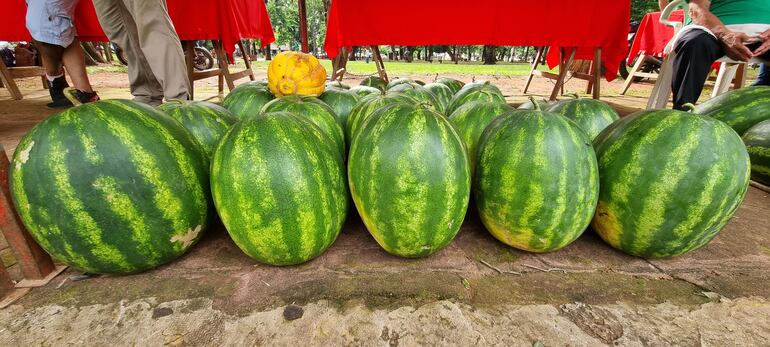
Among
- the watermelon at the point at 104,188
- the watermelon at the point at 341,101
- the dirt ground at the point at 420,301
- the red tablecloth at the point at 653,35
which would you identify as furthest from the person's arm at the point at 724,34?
the red tablecloth at the point at 653,35

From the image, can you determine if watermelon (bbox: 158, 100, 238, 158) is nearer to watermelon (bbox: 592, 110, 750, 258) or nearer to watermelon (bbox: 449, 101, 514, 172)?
watermelon (bbox: 449, 101, 514, 172)

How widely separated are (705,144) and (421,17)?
13.3ft

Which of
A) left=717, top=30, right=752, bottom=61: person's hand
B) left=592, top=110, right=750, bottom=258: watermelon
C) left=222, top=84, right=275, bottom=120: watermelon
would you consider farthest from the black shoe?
left=717, top=30, right=752, bottom=61: person's hand

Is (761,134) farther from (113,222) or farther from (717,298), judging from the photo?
(113,222)

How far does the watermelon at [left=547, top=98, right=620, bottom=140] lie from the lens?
2.02 m

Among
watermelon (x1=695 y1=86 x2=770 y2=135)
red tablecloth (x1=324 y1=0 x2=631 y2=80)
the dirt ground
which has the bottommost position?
the dirt ground

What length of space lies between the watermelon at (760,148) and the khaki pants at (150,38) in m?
5.05

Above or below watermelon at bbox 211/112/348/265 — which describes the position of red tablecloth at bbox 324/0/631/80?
above

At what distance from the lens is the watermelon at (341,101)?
8.81ft

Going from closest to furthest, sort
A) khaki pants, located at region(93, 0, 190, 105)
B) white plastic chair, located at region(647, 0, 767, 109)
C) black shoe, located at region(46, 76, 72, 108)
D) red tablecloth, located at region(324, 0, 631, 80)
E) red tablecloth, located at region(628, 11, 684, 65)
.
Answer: khaki pants, located at region(93, 0, 190, 105), white plastic chair, located at region(647, 0, 767, 109), red tablecloth, located at region(324, 0, 631, 80), black shoe, located at region(46, 76, 72, 108), red tablecloth, located at region(628, 11, 684, 65)

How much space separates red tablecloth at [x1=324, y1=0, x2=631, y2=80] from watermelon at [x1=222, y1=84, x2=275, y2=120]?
2.42m

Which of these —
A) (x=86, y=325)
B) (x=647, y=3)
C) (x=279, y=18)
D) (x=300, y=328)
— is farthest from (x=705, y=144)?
(x=279, y=18)

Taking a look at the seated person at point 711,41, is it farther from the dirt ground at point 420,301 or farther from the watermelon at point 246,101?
the watermelon at point 246,101

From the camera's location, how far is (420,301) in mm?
1281
